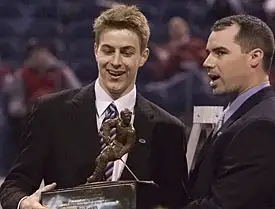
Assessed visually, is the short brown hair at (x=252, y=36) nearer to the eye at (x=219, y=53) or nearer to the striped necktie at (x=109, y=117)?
the eye at (x=219, y=53)

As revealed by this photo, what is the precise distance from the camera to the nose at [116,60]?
1.57m

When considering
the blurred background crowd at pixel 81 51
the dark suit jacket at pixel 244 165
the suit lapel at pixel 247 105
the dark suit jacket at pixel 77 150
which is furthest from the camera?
the blurred background crowd at pixel 81 51

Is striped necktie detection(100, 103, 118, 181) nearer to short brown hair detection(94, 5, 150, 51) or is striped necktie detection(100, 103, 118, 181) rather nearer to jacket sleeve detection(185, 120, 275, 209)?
short brown hair detection(94, 5, 150, 51)

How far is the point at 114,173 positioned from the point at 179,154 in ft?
0.74

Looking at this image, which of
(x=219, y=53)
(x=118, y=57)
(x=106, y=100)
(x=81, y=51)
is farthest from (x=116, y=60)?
(x=81, y=51)

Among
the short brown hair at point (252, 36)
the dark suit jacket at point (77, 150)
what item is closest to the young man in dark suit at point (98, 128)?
the dark suit jacket at point (77, 150)

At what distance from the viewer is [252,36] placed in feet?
5.00

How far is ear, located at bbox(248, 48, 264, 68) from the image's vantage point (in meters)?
1.51

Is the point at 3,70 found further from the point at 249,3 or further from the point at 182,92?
the point at 249,3

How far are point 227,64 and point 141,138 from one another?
320mm

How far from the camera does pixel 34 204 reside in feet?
4.82

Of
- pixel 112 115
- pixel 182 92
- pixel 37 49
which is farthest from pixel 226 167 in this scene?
pixel 37 49

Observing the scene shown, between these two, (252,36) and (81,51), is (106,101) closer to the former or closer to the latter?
(252,36)

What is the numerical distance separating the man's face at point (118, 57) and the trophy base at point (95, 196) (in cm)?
29
